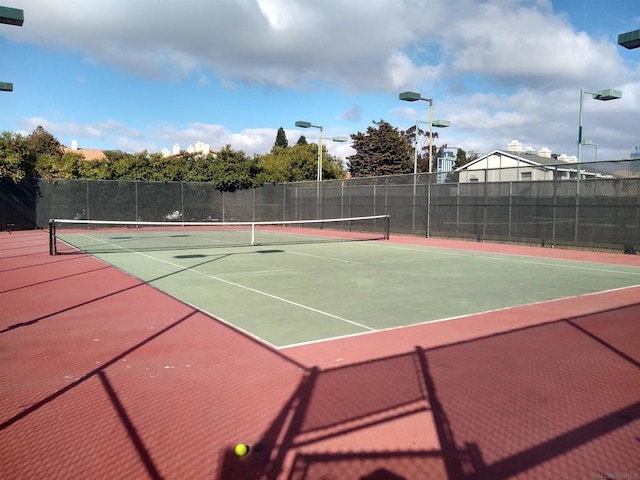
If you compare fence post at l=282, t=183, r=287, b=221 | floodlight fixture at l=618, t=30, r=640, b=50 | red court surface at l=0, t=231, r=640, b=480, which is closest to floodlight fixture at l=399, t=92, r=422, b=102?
floodlight fixture at l=618, t=30, r=640, b=50

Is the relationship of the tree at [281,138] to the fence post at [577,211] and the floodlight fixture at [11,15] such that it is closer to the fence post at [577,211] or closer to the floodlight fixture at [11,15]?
the fence post at [577,211]

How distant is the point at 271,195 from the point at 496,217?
21803mm

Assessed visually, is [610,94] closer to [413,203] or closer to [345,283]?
[413,203]

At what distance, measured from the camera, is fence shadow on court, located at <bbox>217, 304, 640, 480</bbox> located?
3533 mm

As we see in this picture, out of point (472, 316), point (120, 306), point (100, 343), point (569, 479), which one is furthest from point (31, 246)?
point (569, 479)

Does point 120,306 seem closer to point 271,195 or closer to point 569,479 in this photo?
point 569,479

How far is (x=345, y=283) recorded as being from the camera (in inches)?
455

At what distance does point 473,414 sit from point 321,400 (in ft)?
4.47

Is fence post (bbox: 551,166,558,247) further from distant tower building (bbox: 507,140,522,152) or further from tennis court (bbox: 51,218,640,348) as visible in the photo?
distant tower building (bbox: 507,140,522,152)

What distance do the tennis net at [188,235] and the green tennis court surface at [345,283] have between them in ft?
5.95

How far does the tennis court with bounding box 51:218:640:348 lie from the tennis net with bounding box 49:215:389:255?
150 cm

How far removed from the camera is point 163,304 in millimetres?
9078

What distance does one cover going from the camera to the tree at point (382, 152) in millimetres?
61125

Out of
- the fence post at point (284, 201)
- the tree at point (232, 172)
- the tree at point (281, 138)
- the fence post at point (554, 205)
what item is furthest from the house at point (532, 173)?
the tree at point (281, 138)
